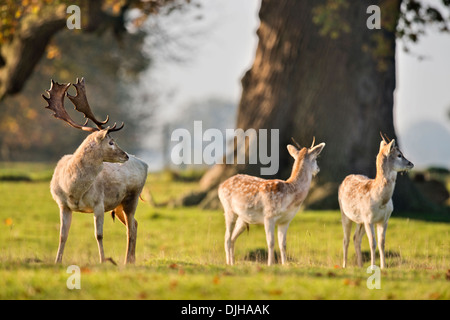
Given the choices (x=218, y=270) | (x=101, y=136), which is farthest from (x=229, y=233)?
(x=101, y=136)

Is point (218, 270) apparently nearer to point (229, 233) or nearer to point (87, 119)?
point (229, 233)

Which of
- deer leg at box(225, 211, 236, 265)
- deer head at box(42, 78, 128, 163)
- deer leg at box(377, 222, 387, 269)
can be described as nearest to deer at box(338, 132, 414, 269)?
deer leg at box(377, 222, 387, 269)

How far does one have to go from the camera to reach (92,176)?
10242 mm

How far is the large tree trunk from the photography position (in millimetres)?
20281

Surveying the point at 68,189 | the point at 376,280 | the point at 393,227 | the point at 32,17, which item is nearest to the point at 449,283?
the point at 376,280

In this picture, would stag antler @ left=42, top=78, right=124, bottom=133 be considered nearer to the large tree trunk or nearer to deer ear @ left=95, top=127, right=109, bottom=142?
deer ear @ left=95, top=127, right=109, bottom=142

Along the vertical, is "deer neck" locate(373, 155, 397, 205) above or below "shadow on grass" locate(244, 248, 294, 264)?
above

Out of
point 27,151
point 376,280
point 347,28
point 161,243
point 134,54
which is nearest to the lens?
point 376,280

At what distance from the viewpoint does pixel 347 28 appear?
766 inches

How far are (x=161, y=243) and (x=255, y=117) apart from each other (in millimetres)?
5303

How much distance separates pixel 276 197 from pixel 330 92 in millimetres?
10492

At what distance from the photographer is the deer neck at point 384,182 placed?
1081 cm

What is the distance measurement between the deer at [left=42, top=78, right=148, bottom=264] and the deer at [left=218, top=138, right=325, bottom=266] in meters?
1.67
